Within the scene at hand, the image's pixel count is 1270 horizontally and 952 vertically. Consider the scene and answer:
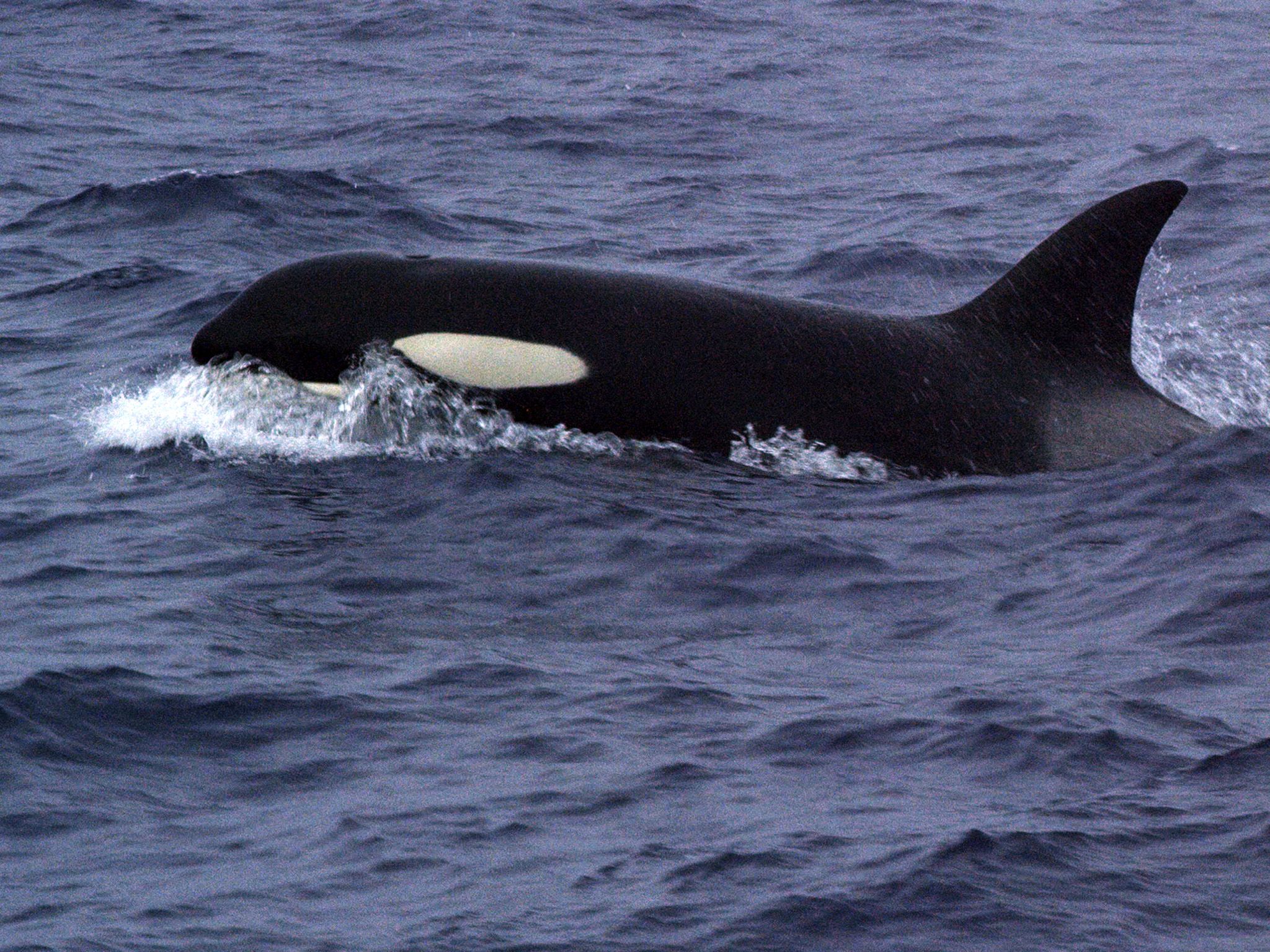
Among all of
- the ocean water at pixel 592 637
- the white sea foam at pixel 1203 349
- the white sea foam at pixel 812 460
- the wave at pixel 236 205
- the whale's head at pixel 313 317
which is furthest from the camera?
the wave at pixel 236 205

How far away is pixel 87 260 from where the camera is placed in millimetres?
17953

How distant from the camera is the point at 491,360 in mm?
11867

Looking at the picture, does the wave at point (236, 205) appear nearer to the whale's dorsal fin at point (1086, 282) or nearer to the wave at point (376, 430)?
the wave at point (376, 430)

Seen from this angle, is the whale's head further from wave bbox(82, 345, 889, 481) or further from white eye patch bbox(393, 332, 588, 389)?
white eye patch bbox(393, 332, 588, 389)

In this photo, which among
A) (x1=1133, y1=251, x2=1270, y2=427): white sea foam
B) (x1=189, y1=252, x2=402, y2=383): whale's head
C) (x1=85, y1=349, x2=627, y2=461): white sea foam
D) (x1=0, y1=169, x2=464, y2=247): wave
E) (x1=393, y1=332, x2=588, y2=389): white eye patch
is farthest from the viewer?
(x1=0, y1=169, x2=464, y2=247): wave

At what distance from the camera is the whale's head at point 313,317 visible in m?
12.1

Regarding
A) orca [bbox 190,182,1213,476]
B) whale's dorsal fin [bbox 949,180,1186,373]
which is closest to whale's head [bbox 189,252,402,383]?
orca [bbox 190,182,1213,476]

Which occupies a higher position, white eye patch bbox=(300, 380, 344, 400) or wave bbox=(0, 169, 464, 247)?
white eye patch bbox=(300, 380, 344, 400)

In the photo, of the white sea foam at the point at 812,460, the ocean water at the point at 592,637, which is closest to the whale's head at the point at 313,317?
the ocean water at the point at 592,637

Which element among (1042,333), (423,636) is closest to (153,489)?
(423,636)

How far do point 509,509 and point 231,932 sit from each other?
462cm

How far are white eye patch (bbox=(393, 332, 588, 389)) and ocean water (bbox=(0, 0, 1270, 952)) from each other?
0.16 meters

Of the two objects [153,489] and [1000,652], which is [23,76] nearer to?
[153,489]

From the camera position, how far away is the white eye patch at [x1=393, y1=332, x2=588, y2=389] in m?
11.8
